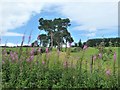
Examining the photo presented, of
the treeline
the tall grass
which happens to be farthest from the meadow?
the treeline

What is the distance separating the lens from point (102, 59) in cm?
553

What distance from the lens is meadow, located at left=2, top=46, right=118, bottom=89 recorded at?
477 cm

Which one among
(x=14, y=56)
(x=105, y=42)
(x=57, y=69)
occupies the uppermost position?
(x=105, y=42)

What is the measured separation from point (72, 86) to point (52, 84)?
0.33 metres

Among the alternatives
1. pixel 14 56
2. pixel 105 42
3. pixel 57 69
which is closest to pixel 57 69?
pixel 57 69

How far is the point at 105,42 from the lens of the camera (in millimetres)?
5973

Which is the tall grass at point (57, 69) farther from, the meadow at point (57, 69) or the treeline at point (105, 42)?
the treeline at point (105, 42)

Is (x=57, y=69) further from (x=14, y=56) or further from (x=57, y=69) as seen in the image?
(x=14, y=56)

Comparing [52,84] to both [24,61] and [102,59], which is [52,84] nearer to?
[24,61]

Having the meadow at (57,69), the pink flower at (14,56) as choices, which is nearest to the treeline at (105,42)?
the meadow at (57,69)

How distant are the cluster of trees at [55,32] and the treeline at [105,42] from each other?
432mm

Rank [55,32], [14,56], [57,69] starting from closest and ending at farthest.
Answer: [57,69] → [14,56] → [55,32]

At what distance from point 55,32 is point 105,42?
1.05 metres

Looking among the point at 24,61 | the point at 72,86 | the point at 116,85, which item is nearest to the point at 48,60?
the point at 24,61
